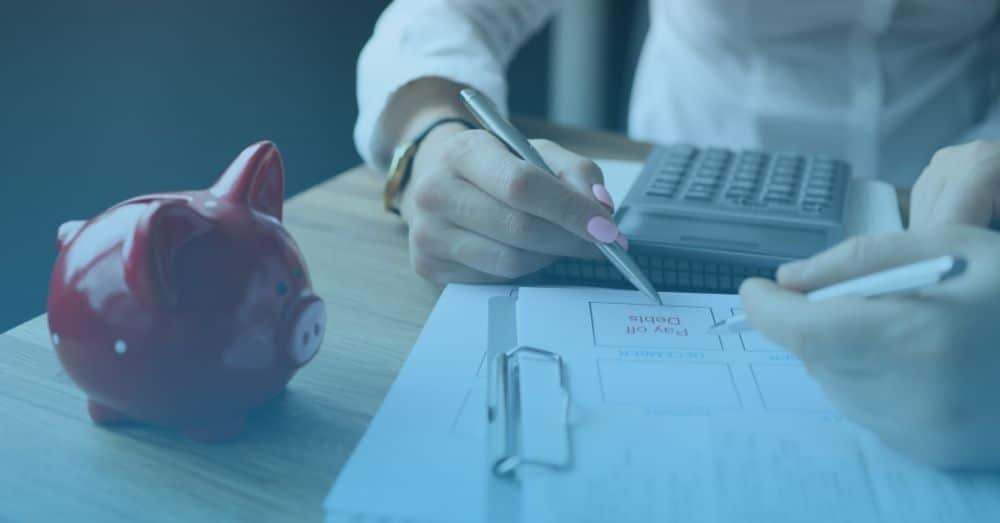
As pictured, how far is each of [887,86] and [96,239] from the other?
805 millimetres

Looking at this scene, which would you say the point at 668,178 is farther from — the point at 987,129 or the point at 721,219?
the point at 987,129

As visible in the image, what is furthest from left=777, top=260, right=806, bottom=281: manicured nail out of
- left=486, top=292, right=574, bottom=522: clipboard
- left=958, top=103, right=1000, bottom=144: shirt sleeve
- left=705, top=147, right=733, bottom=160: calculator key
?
left=958, top=103, right=1000, bottom=144: shirt sleeve

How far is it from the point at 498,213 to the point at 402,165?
16cm

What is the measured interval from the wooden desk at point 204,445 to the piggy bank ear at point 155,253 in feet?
0.25

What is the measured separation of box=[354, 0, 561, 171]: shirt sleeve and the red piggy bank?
13.6 inches

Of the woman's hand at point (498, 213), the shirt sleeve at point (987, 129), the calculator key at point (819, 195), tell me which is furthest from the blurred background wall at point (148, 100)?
the shirt sleeve at point (987, 129)

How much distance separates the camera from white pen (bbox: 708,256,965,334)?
31 centimetres

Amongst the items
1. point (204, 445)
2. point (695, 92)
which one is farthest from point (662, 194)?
point (695, 92)

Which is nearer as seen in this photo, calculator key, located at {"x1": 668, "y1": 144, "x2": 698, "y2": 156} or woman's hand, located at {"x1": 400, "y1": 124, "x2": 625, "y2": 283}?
woman's hand, located at {"x1": 400, "y1": 124, "x2": 625, "y2": 283}

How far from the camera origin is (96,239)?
0.35 meters

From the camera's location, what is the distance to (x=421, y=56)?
2.31 ft

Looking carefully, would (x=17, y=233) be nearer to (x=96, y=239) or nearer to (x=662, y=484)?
(x=96, y=239)

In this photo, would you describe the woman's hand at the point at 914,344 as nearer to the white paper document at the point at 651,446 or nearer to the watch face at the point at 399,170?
the white paper document at the point at 651,446

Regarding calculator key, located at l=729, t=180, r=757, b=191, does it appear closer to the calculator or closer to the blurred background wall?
the calculator
